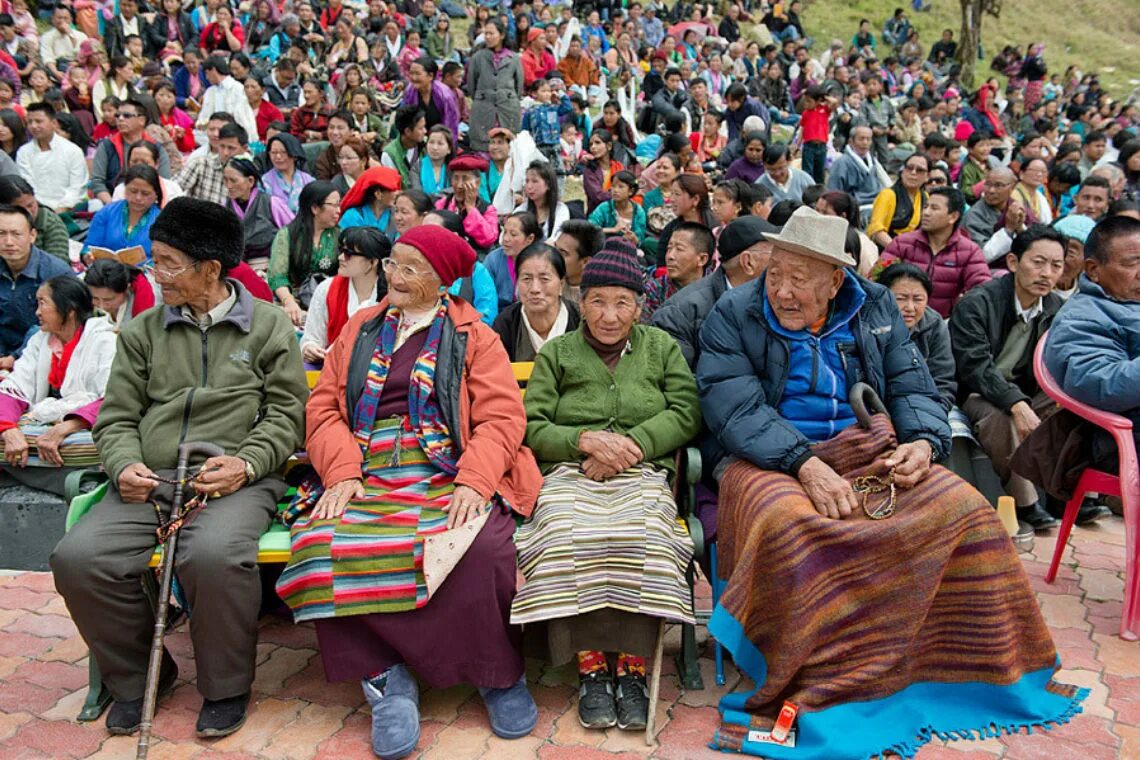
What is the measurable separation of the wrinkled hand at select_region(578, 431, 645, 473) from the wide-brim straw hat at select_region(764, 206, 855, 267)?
3.10 feet

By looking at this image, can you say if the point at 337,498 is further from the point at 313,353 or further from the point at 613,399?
the point at 313,353

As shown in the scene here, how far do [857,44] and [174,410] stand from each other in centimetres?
2630

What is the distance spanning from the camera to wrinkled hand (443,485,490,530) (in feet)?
10.3

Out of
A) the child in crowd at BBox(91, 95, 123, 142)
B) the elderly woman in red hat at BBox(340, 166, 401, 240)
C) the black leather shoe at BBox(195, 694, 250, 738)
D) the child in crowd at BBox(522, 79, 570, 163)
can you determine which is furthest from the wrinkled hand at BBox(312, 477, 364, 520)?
the child in crowd at BBox(91, 95, 123, 142)

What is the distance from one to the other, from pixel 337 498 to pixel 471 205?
463cm

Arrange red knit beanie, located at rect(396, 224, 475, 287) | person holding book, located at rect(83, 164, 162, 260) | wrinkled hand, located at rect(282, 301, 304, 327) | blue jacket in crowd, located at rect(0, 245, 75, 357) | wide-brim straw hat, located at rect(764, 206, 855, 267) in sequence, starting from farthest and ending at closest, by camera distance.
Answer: person holding book, located at rect(83, 164, 162, 260)
wrinkled hand, located at rect(282, 301, 304, 327)
blue jacket in crowd, located at rect(0, 245, 75, 357)
red knit beanie, located at rect(396, 224, 475, 287)
wide-brim straw hat, located at rect(764, 206, 855, 267)

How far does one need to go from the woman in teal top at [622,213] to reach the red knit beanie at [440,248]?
15.0ft

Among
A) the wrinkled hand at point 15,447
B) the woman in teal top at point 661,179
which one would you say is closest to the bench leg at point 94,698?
the wrinkled hand at point 15,447

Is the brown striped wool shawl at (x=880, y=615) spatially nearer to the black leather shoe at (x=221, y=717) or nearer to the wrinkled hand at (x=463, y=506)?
the wrinkled hand at (x=463, y=506)

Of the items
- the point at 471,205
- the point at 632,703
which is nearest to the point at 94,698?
the point at 632,703

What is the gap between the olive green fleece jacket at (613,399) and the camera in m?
3.56

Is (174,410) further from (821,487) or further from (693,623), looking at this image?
(821,487)

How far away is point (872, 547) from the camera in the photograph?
9.89ft

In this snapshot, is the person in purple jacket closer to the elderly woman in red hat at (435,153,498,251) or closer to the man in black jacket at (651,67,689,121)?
the elderly woman in red hat at (435,153,498,251)
